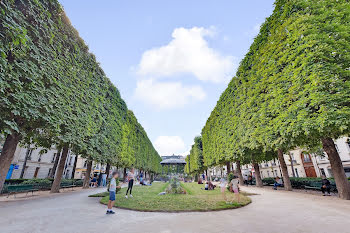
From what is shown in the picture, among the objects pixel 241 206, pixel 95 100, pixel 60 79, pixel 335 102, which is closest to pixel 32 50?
pixel 60 79

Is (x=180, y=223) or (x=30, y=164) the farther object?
(x=30, y=164)

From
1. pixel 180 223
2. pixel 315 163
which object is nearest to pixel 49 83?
pixel 180 223

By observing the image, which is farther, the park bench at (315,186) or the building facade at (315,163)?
the building facade at (315,163)

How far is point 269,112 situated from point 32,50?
51.2ft

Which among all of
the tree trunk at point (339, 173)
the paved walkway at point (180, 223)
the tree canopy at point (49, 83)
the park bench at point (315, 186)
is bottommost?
the paved walkway at point (180, 223)

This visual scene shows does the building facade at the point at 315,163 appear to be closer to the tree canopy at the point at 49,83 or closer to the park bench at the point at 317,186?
the park bench at the point at 317,186

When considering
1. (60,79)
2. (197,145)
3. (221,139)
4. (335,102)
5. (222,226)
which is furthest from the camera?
(197,145)

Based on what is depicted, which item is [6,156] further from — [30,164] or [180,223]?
[30,164]

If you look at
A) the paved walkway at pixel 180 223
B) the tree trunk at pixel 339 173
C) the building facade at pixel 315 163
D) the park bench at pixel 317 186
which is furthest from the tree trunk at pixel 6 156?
the building facade at pixel 315 163

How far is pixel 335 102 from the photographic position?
7.55 meters

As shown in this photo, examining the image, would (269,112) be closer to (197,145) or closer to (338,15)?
(338,15)

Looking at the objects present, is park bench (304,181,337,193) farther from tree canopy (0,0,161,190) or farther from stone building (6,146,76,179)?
stone building (6,146,76,179)

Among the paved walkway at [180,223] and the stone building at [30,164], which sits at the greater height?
the stone building at [30,164]

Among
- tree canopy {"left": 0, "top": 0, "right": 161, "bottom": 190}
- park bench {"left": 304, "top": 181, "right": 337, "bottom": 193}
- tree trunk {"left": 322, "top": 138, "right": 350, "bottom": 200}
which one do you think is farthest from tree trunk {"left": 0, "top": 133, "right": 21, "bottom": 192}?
park bench {"left": 304, "top": 181, "right": 337, "bottom": 193}
